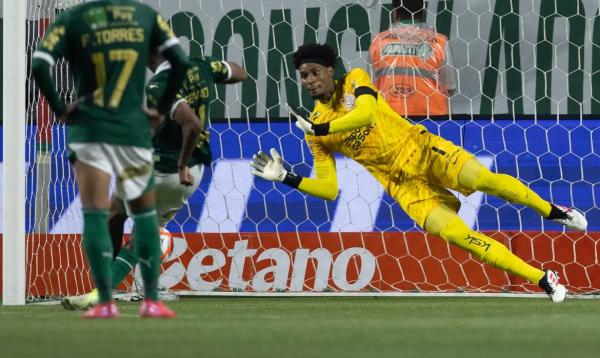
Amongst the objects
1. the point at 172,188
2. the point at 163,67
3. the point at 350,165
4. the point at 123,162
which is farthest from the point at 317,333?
the point at 350,165

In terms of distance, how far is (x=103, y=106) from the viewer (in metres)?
5.29

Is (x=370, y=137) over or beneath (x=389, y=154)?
over

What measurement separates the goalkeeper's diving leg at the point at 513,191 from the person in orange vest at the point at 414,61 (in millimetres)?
1326

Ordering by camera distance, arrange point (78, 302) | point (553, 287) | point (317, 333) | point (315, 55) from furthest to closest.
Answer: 1. point (315, 55)
2. point (553, 287)
3. point (78, 302)
4. point (317, 333)

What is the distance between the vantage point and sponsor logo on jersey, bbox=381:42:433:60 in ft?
29.5

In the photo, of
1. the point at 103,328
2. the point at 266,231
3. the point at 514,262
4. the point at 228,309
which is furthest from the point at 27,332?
the point at 266,231

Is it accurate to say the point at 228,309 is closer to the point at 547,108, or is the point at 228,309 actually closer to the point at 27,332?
the point at 27,332

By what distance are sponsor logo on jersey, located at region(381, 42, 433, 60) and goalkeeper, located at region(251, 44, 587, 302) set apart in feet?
3.17

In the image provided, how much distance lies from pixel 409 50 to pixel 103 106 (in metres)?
4.05

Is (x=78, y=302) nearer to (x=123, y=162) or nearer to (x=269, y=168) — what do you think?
(x=123, y=162)

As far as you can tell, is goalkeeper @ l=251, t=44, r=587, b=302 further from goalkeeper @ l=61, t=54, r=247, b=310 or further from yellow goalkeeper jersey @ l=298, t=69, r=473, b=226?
goalkeeper @ l=61, t=54, r=247, b=310

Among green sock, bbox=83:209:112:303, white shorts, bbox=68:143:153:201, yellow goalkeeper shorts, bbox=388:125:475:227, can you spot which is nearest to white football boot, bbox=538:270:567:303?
yellow goalkeeper shorts, bbox=388:125:475:227

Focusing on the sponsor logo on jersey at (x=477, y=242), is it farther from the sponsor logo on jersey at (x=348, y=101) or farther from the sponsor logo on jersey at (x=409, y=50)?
the sponsor logo on jersey at (x=409, y=50)

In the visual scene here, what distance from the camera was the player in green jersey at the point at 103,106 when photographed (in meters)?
5.28
